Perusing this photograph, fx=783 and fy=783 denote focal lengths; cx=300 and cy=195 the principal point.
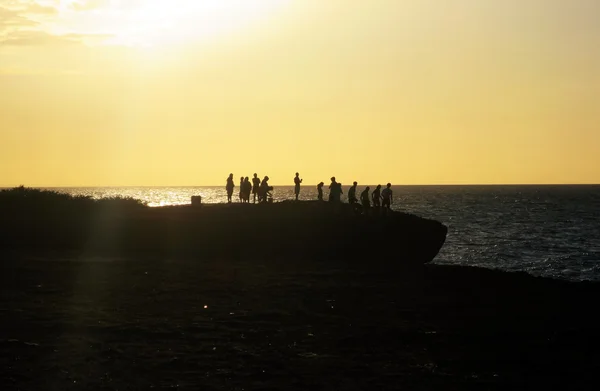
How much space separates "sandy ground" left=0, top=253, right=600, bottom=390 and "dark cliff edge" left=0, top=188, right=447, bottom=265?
5529mm

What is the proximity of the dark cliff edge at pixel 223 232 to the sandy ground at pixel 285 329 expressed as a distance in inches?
218

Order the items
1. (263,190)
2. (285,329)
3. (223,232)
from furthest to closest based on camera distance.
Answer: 1. (263,190)
2. (223,232)
3. (285,329)

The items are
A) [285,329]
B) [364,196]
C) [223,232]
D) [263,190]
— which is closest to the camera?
[285,329]

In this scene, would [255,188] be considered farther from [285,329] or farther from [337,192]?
[285,329]

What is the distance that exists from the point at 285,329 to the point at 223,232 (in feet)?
61.3

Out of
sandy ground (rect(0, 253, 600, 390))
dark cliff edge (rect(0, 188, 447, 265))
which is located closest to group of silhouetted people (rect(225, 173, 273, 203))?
dark cliff edge (rect(0, 188, 447, 265))

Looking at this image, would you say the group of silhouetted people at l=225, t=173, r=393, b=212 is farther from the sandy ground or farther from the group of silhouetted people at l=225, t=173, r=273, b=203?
→ the sandy ground

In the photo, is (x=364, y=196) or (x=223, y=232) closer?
(x=223, y=232)

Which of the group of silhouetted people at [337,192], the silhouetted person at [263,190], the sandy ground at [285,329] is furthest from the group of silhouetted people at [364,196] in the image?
the sandy ground at [285,329]

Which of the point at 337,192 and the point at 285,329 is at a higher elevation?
the point at 337,192

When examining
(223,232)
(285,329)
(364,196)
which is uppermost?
(364,196)

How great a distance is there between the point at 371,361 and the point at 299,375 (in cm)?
218

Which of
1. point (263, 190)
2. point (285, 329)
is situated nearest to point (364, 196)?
point (263, 190)

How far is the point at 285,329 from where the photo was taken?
69.2 feet
